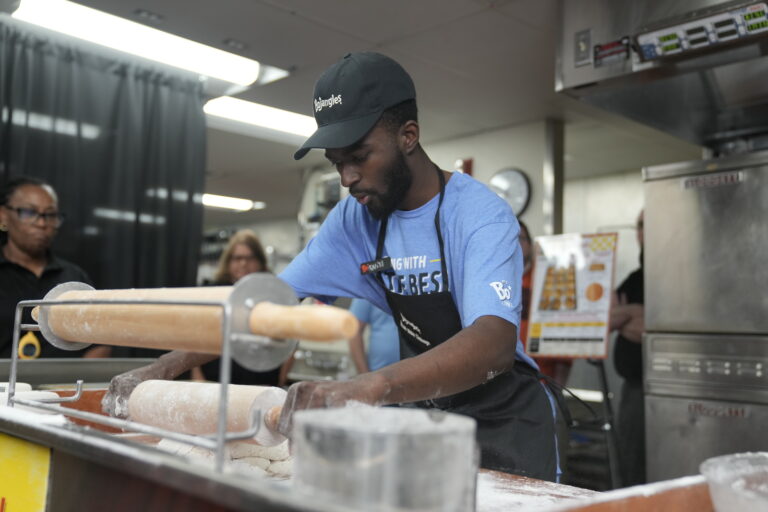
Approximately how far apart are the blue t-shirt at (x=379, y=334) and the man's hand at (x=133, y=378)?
6.40 ft

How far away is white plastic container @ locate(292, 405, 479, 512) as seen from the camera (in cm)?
56

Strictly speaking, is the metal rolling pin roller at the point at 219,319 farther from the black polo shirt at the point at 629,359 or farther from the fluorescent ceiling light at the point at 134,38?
the black polo shirt at the point at 629,359

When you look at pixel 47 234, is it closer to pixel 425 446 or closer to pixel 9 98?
pixel 9 98

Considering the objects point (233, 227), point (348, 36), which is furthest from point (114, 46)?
point (233, 227)

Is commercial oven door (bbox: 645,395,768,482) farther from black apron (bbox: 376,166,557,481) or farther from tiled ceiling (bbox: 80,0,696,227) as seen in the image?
tiled ceiling (bbox: 80,0,696,227)

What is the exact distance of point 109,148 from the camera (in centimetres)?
363

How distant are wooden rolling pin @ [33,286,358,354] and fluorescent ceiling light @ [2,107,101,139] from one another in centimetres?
265

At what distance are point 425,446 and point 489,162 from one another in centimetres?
469

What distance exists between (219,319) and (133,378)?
21.7 inches

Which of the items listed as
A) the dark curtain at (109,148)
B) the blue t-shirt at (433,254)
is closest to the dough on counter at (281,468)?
the blue t-shirt at (433,254)

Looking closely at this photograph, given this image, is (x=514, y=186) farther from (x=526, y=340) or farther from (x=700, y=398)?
(x=700, y=398)

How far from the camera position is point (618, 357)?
3.69 meters

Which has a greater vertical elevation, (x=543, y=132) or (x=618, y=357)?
(x=543, y=132)

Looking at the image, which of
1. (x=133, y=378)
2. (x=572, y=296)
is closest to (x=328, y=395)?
(x=133, y=378)
